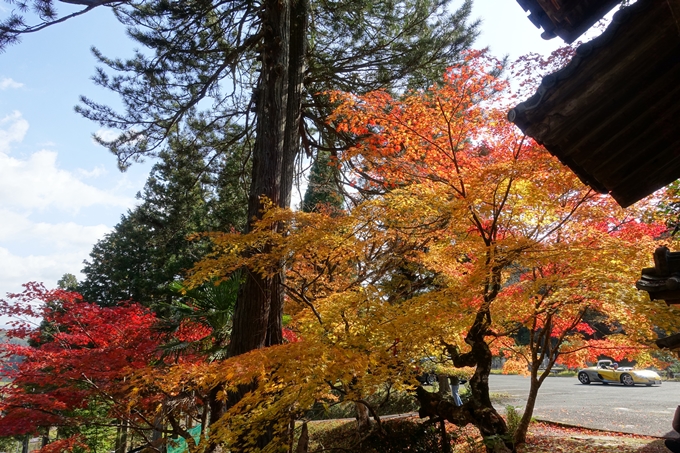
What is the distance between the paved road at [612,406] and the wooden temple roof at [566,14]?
8256 millimetres

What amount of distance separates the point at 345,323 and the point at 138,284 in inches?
600

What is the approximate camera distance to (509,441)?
181 inches

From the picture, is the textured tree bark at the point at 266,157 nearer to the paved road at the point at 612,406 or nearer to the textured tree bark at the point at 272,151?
the textured tree bark at the point at 272,151

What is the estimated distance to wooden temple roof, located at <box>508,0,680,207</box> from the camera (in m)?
1.64

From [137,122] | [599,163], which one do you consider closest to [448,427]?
[599,163]

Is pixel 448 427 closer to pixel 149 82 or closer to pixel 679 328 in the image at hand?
pixel 679 328

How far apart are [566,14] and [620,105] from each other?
539 millimetres

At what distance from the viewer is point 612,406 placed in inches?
431

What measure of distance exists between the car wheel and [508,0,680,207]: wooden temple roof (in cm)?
1770

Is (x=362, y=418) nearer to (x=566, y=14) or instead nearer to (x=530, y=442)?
(x=530, y=442)

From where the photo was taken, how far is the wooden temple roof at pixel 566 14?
1.82 meters

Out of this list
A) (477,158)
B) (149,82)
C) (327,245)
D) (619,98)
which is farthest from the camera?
(149,82)

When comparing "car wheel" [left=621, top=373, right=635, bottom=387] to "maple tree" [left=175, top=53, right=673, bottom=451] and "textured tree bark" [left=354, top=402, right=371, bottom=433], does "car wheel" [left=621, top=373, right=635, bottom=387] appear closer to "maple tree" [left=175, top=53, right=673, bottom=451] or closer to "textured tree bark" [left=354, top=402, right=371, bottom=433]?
"maple tree" [left=175, top=53, right=673, bottom=451]

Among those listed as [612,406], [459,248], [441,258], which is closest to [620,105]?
[459,248]
